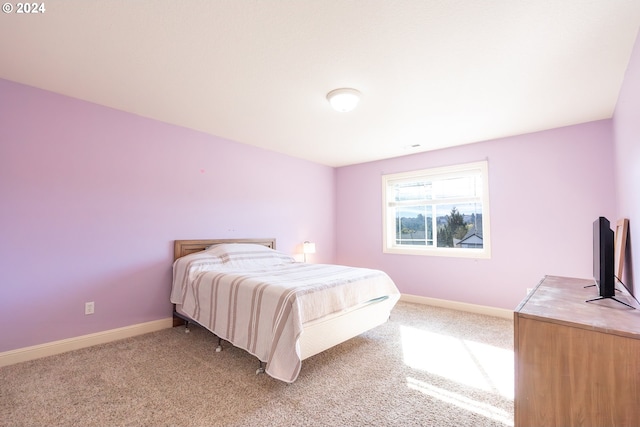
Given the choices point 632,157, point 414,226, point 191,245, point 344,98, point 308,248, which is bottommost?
point 308,248

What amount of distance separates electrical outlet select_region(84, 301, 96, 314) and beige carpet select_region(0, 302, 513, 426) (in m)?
0.35

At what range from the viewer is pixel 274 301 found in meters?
2.18

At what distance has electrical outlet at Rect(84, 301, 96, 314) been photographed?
9.07 ft

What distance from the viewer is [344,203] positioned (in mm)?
5500

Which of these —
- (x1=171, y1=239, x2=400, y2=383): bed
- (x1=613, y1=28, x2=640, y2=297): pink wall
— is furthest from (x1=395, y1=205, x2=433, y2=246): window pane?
(x1=613, y1=28, x2=640, y2=297): pink wall

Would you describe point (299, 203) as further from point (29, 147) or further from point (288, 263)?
point (29, 147)

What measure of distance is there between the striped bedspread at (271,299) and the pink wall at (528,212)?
4.72 ft

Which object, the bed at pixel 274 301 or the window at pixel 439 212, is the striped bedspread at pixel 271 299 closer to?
the bed at pixel 274 301

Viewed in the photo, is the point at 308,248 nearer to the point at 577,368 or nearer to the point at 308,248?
the point at 308,248

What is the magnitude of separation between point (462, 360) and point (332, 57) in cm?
272

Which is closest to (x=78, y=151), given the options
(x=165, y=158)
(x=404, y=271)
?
(x=165, y=158)

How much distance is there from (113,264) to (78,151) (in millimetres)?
1169

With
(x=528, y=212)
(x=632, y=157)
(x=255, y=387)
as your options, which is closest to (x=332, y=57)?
(x=632, y=157)

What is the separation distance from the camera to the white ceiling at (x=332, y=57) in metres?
1.64
